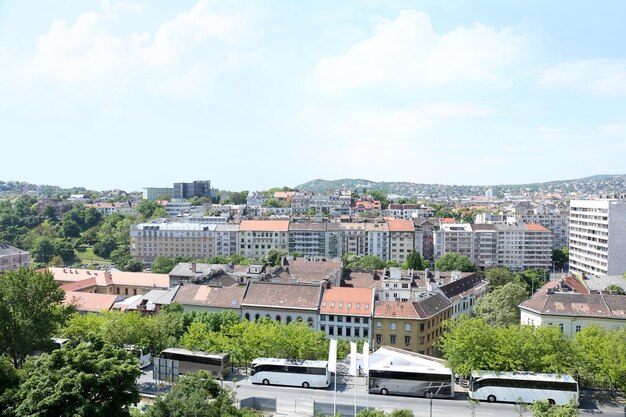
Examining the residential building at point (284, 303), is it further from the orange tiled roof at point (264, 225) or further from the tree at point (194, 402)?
the orange tiled roof at point (264, 225)

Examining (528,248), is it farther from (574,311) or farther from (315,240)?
(574,311)

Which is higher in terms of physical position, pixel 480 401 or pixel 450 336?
pixel 450 336

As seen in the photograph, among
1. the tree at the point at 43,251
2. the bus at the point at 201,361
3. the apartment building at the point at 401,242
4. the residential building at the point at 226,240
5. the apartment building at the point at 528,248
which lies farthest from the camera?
the residential building at the point at 226,240

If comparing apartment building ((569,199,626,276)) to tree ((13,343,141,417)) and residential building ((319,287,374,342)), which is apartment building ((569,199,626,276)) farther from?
tree ((13,343,141,417))

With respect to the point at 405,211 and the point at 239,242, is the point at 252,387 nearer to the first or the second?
the point at 239,242

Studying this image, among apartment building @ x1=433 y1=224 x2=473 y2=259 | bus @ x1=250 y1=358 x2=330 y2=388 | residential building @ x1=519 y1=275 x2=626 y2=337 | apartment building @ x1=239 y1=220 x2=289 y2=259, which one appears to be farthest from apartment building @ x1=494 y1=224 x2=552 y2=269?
bus @ x1=250 y1=358 x2=330 y2=388

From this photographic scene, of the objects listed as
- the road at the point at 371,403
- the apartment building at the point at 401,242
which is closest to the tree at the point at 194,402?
the road at the point at 371,403

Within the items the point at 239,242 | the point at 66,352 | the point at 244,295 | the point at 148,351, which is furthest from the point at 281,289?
the point at 239,242
